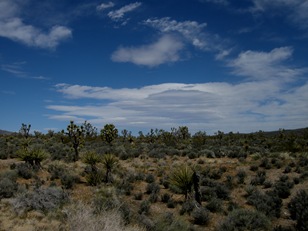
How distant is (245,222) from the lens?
1266cm

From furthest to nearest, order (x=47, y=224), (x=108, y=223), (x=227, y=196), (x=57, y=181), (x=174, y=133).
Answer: (x=174, y=133), (x=57, y=181), (x=227, y=196), (x=47, y=224), (x=108, y=223)

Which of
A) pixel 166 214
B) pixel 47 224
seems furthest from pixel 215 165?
pixel 47 224

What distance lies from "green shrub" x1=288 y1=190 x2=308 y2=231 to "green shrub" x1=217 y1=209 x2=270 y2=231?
1260mm

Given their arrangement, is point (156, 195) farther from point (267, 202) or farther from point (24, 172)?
point (24, 172)

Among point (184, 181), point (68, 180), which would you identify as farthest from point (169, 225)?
point (68, 180)

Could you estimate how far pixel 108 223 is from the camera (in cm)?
938

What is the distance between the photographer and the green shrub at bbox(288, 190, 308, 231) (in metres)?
12.8

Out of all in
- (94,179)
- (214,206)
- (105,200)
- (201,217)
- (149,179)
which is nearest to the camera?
(105,200)

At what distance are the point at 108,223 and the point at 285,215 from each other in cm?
932

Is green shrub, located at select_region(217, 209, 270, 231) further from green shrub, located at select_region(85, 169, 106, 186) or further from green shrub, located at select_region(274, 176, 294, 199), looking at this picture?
green shrub, located at select_region(85, 169, 106, 186)

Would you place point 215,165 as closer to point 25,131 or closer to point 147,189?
point 147,189

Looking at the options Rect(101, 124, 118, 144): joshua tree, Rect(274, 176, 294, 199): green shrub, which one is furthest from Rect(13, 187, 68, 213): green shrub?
Rect(101, 124, 118, 144): joshua tree

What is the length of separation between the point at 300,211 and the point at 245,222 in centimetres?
282

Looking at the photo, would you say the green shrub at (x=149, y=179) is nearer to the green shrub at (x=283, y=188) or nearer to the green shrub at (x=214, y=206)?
the green shrub at (x=214, y=206)
